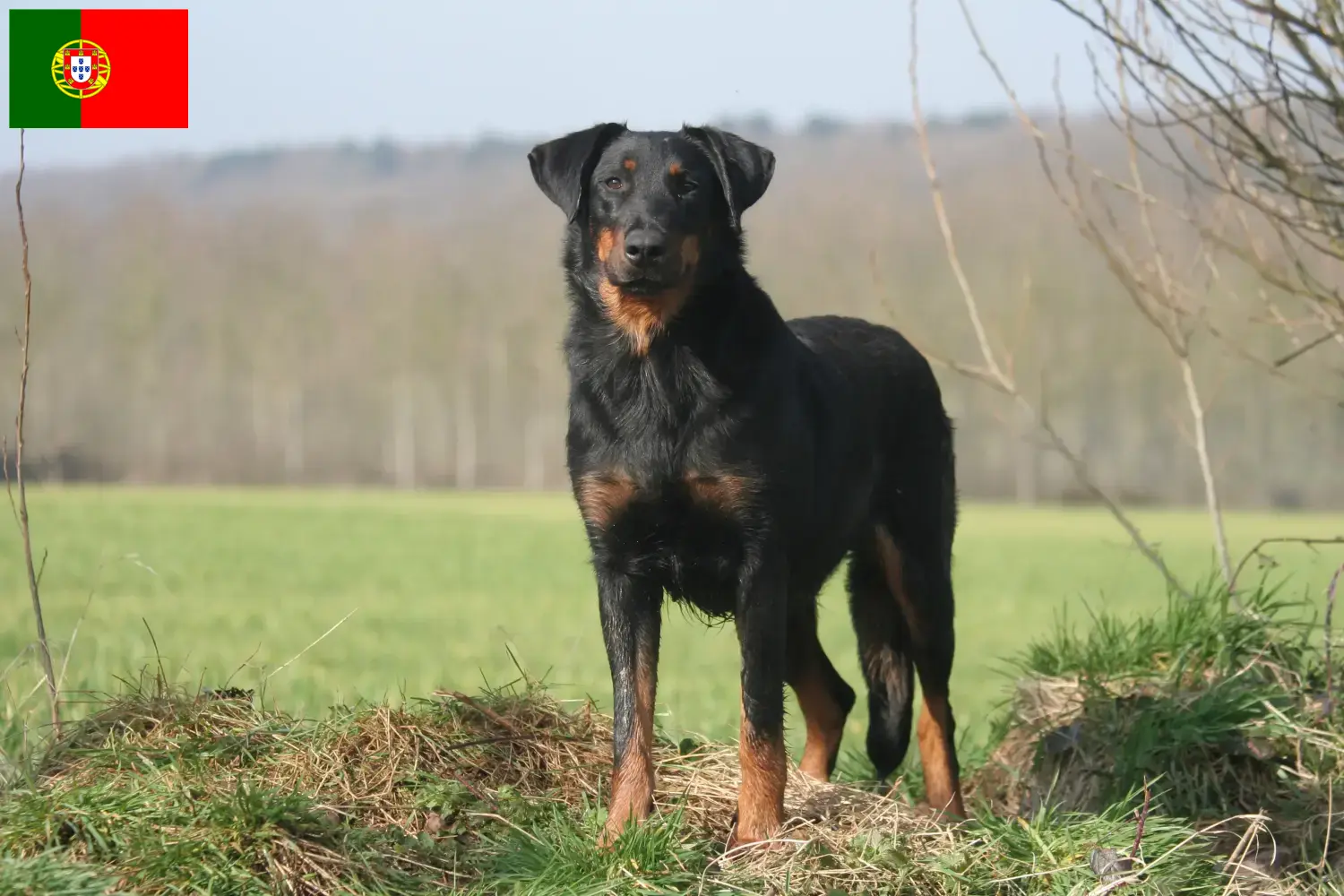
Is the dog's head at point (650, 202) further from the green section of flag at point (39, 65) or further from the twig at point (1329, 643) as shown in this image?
the twig at point (1329, 643)

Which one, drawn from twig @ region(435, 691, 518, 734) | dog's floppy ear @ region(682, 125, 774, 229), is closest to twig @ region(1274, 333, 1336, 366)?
dog's floppy ear @ region(682, 125, 774, 229)

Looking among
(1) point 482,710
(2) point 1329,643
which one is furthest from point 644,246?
(2) point 1329,643

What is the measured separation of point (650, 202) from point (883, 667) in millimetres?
2431

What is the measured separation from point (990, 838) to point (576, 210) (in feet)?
7.62

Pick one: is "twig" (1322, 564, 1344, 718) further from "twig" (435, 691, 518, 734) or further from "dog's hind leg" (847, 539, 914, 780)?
"twig" (435, 691, 518, 734)

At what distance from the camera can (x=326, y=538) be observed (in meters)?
29.8

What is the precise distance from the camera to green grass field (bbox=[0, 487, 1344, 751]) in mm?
9820

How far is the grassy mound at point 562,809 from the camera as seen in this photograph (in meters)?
3.48

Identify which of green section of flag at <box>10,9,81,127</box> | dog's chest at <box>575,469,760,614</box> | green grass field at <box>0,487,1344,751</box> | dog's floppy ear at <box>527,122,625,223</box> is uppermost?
green section of flag at <box>10,9,81,127</box>

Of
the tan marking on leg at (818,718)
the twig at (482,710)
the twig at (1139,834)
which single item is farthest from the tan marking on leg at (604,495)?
the twig at (1139,834)

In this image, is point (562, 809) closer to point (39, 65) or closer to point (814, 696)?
point (814, 696)

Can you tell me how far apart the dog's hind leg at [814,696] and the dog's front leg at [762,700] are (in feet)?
3.71

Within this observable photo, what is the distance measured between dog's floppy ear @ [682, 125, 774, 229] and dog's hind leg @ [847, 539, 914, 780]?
1805mm

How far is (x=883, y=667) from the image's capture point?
5.56 metres
